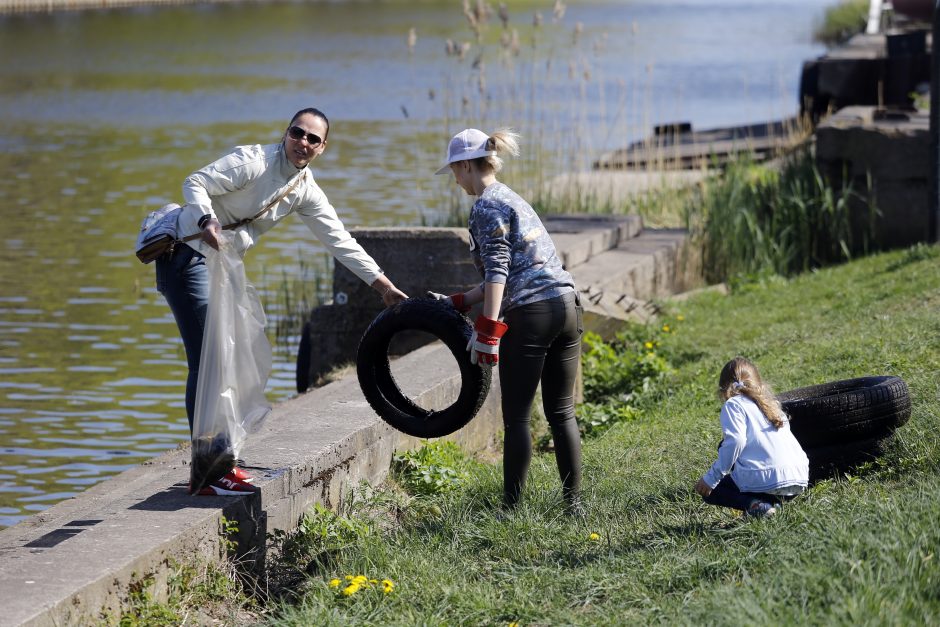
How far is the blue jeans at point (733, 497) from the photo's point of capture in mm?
4840

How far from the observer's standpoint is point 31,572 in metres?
4.21

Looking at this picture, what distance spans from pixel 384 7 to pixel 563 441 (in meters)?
67.2

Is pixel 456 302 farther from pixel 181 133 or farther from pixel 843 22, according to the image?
pixel 843 22

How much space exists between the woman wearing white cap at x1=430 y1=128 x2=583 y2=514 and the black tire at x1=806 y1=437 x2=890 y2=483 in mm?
1089

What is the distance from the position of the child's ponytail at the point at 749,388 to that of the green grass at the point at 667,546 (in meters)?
0.35

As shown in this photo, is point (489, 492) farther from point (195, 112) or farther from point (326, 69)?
point (326, 69)

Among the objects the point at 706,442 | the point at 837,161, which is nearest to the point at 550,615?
the point at 706,442

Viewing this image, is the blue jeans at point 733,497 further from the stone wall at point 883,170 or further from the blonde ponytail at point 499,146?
the stone wall at point 883,170

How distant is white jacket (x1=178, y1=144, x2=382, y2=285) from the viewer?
524 cm

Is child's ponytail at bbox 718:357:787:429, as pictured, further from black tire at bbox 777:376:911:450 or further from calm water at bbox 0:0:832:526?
calm water at bbox 0:0:832:526

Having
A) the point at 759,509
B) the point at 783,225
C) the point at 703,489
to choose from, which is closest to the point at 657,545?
the point at 703,489

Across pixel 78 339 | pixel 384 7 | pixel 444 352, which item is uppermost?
pixel 384 7

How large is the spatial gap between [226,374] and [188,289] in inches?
19.0

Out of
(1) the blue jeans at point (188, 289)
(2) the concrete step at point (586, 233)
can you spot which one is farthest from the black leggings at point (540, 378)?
(2) the concrete step at point (586, 233)
